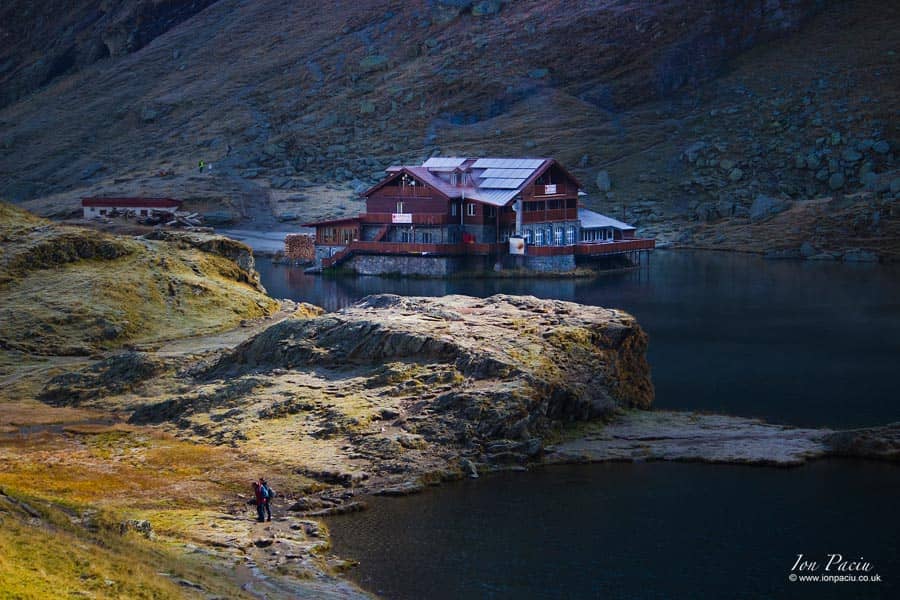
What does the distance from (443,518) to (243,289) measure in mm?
48580

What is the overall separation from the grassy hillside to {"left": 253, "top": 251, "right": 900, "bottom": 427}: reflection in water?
66.9 feet

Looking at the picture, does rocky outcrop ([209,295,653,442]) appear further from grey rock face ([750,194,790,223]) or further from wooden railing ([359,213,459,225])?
grey rock face ([750,194,790,223])

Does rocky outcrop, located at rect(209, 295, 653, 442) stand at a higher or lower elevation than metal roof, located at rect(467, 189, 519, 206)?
lower

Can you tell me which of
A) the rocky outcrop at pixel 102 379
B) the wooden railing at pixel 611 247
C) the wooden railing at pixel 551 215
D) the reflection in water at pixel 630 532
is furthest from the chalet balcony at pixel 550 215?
the reflection in water at pixel 630 532

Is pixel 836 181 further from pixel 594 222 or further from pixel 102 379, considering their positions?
pixel 102 379

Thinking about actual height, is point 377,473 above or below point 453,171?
below

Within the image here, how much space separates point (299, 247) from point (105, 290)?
68.1m

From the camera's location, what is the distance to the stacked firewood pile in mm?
154125

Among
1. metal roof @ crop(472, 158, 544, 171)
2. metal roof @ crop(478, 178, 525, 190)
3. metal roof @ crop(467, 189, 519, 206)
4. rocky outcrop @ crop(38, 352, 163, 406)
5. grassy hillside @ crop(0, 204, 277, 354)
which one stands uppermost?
metal roof @ crop(472, 158, 544, 171)

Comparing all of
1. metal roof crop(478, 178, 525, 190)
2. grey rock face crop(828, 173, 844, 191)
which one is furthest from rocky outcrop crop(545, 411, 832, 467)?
grey rock face crop(828, 173, 844, 191)

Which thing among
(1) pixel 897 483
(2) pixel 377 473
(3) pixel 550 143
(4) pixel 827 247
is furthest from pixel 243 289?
(3) pixel 550 143

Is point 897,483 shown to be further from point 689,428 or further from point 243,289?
point 243,289

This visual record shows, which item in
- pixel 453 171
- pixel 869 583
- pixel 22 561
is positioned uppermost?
pixel 453 171

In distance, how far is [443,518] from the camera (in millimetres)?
50312
